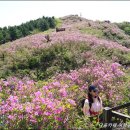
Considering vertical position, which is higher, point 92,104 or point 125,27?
point 92,104

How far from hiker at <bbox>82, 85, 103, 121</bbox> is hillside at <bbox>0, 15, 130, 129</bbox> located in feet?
0.93

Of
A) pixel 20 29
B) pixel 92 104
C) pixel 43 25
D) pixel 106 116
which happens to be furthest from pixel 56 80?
pixel 43 25

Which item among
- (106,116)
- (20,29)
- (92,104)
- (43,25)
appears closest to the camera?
(106,116)

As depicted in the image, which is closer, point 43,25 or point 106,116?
point 106,116

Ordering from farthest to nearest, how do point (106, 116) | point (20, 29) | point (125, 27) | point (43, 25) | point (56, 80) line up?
point (125, 27) < point (43, 25) < point (20, 29) < point (56, 80) < point (106, 116)

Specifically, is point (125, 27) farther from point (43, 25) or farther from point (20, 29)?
Result: point (20, 29)

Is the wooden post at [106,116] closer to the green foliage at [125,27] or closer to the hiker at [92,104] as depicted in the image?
the hiker at [92,104]

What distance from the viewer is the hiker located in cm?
855

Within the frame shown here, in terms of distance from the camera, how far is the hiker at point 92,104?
8555mm

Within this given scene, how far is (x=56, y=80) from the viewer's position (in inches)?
566

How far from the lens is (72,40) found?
83.6 ft

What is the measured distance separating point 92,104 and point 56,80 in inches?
228

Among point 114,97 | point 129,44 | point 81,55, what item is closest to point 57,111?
point 114,97

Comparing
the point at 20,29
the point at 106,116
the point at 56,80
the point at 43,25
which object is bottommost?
the point at 43,25
